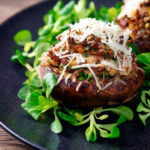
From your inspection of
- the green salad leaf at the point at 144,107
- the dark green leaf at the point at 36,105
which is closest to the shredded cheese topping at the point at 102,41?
the dark green leaf at the point at 36,105

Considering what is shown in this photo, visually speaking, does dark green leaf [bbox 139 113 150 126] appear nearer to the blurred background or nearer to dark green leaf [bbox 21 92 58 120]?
dark green leaf [bbox 21 92 58 120]

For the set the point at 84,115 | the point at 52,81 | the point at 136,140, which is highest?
the point at 52,81

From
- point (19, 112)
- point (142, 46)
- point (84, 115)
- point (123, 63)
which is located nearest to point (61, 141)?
point (84, 115)

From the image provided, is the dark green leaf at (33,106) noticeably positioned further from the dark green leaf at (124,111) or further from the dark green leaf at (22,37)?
the dark green leaf at (22,37)

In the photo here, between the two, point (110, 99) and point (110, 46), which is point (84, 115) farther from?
point (110, 46)

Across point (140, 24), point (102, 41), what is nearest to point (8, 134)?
point (102, 41)

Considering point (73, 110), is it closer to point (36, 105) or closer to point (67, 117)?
point (67, 117)

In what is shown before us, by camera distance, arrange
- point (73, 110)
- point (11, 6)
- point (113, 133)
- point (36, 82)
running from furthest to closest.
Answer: point (11, 6) < point (36, 82) < point (73, 110) < point (113, 133)
